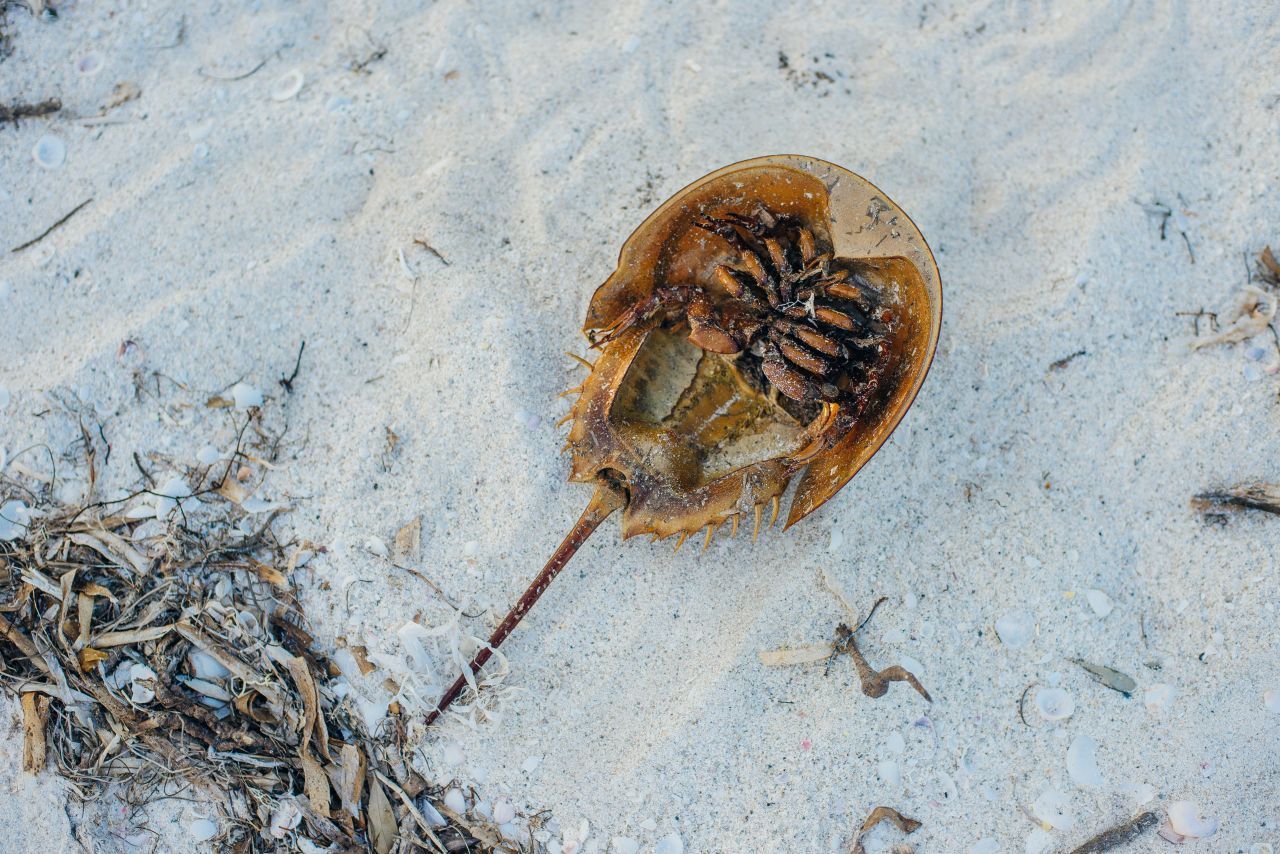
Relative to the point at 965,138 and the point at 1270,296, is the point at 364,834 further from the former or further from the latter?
the point at 1270,296

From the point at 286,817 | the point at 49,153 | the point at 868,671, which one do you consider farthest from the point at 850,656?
the point at 49,153

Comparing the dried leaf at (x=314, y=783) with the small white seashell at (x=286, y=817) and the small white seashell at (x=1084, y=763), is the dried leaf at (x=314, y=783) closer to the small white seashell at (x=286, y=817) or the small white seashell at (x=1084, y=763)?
the small white seashell at (x=286, y=817)

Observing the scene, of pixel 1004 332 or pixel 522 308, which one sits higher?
pixel 522 308

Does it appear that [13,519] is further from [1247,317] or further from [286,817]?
[1247,317]

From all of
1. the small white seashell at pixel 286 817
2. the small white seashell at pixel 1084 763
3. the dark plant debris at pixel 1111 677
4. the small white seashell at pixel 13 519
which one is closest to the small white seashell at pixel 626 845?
the small white seashell at pixel 286 817

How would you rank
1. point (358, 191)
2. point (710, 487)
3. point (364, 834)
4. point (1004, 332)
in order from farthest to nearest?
point (358, 191) → point (1004, 332) → point (364, 834) → point (710, 487)

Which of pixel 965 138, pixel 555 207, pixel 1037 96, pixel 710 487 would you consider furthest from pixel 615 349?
pixel 1037 96

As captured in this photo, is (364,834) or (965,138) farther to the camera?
(965,138)
